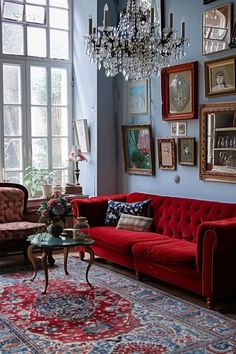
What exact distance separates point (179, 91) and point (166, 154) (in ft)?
2.64

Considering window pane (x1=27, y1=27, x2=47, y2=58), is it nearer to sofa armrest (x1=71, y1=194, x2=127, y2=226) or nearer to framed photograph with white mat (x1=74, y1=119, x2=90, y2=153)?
framed photograph with white mat (x1=74, y1=119, x2=90, y2=153)

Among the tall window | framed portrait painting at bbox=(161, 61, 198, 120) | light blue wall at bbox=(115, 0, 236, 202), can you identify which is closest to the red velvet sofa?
light blue wall at bbox=(115, 0, 236, 202)

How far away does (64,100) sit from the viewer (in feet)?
24.9

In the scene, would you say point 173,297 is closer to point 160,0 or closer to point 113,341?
point 113,341

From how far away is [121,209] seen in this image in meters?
6.09

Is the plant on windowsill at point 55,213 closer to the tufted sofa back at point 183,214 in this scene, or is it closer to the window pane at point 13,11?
the tufted sofa back at point 183,214

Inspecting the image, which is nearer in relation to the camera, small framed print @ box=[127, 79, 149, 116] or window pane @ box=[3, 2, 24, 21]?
small framed print @ box=[127, 79, 149, 116]

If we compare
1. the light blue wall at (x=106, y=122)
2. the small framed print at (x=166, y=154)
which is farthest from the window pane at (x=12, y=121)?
the small framed print at (x=166, y=154)

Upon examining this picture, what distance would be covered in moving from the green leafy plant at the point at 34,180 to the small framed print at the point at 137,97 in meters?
1.59

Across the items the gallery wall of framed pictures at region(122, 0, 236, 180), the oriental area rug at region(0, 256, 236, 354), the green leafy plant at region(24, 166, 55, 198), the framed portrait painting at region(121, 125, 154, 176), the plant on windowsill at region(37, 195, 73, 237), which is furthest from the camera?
the green leafy plant at region(24, 166, 55, 198)

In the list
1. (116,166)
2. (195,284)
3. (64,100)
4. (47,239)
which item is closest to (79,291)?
(47,239)

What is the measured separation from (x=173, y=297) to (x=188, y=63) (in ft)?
8.80

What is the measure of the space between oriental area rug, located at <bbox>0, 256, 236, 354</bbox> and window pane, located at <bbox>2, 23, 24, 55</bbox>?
135 inches

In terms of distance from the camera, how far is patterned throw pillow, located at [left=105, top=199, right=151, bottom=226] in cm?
595
